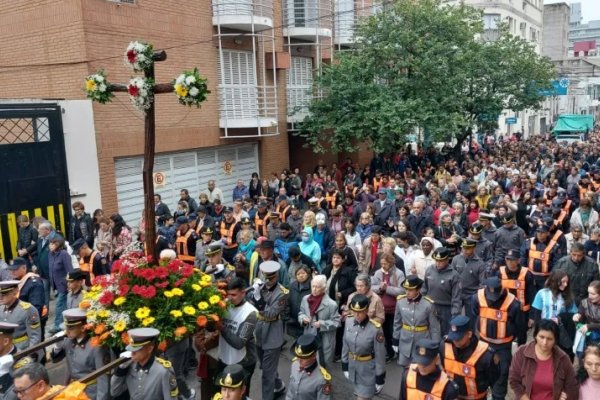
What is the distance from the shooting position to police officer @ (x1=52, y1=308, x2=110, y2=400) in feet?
18.6

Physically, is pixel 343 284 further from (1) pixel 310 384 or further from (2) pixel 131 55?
(2) pixel 131 55

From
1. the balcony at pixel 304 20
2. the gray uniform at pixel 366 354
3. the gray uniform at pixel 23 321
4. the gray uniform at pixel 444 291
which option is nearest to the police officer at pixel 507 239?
the gray uniform at pixel 444 291

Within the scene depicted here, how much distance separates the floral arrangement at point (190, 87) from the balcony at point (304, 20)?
1543 centimetres

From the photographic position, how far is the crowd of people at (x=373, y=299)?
5.21 metres

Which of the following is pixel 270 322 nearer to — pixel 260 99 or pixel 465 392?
pixel 465 392

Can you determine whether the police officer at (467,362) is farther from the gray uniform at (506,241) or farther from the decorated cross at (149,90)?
the gray uniform at (506,241)

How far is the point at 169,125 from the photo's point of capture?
643 inches

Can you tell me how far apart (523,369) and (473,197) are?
29.3ft

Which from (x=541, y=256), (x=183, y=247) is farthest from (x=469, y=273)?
(x=183, y=247)

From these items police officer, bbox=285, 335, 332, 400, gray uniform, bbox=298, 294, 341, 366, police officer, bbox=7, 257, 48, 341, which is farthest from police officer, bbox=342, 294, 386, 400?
police officer, bbox=7, 257, 48, 341

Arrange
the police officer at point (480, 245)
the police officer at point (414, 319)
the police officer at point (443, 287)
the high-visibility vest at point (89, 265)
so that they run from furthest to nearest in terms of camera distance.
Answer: the police officer at point (480, 245)
the high-visibility vest at point (89, 265)
the police officer at point (443, 287)
the police officer at point (414, 319)

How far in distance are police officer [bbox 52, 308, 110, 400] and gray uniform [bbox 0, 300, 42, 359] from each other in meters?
1.12

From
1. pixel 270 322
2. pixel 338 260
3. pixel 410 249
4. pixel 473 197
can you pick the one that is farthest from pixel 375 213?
pixel 270 322

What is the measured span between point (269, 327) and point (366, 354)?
1.22 metres
